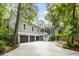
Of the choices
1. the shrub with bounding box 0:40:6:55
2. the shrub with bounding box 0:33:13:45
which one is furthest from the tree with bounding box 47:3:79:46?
the shrub with bounding box 0:40:6:55

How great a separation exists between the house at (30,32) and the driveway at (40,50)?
77 mm

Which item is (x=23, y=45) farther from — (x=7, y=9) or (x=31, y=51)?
(x=7, y=9)

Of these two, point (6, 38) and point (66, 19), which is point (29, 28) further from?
point (66, 19)

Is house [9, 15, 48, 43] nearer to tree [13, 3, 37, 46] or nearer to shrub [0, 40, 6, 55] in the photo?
tree [13, 3, 37, 46]

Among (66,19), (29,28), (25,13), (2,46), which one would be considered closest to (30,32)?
(29,28)

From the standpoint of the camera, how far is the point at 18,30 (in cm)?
501

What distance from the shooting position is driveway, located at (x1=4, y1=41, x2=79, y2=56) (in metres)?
4.97

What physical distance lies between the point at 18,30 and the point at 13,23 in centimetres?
14

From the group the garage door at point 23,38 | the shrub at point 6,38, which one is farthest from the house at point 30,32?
the shrub at point 6,38

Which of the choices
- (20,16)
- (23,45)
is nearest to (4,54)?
(23,45)

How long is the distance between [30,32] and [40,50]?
0.33 m

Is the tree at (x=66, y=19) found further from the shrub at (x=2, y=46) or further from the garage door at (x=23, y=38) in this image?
the shrub at (x=2, y=46)

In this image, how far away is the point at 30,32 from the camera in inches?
200

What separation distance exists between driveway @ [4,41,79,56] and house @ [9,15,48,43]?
0.08 metres
